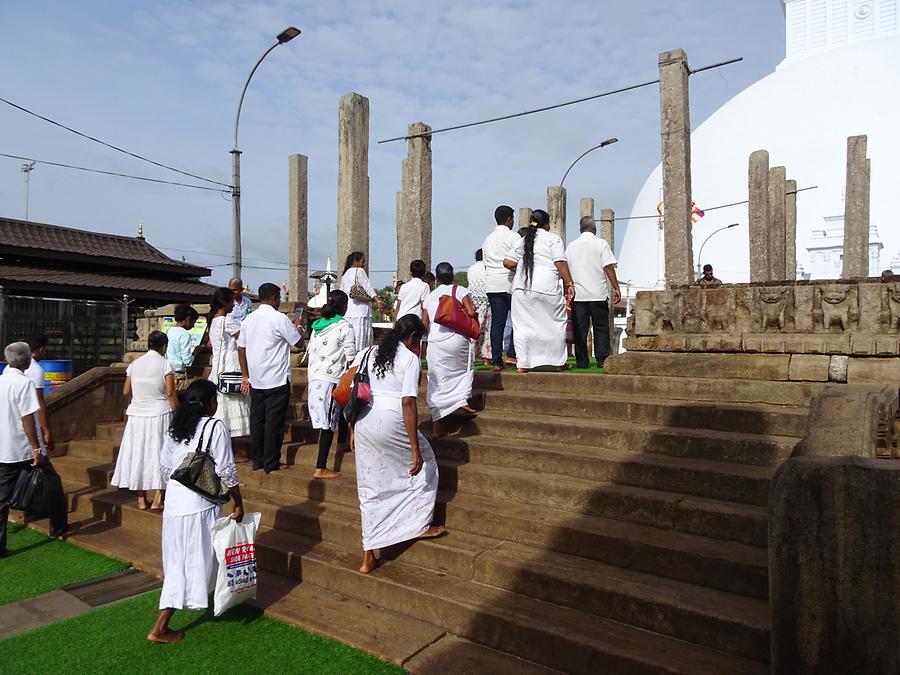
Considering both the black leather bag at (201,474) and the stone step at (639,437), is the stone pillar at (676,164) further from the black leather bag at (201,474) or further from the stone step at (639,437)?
the black leather bag at (201,474)

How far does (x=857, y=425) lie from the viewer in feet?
11.3

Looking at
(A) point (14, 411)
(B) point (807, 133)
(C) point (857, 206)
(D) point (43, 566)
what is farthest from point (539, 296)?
(B) point (807, 133)

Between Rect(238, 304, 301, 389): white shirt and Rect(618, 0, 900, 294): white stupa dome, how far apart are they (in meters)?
37.5

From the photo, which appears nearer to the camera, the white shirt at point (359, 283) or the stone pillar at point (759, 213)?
the white shirt at point (359, 283)

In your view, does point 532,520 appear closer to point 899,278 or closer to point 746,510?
point 746,510

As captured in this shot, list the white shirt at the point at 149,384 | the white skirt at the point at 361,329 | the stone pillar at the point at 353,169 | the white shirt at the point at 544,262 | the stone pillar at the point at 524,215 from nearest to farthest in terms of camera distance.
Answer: the white shirt at the point at 149,384 < the white shirt at the point at 544,262 < the white skirt at the point at 361,329 < the stone pillar at the point at 353,169 < the stone pillar at the point at 524,215

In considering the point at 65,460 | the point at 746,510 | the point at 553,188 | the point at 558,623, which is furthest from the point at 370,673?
the point at 553,188

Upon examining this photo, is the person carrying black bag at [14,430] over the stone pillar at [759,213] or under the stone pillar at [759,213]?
under

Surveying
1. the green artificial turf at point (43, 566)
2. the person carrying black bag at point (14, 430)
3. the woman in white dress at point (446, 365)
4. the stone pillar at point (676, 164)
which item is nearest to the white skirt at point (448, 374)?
the woman in white dress at point (446, 365)

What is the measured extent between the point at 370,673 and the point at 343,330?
322cm

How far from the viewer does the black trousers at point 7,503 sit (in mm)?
5684

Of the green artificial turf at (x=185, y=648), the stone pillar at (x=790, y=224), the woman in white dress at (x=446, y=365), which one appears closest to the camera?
the green artificial turf at (x=185, y=648)

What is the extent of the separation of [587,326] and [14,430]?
20.2 feet

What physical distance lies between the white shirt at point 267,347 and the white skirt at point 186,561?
2.19 metres
